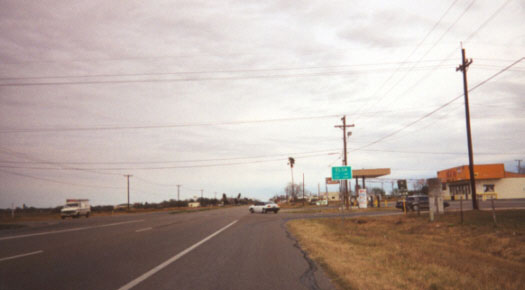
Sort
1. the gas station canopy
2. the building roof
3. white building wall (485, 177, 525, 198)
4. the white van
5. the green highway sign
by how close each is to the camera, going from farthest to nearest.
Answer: white building wall (485, 177, 525, 198), the building roof, the gas station canopy, the white van, the green highway sign

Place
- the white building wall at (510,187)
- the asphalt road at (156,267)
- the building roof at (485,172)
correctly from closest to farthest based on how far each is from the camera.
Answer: the asphalt road at (156,267) → the building roof at (485,172) → the white building wall at (510,187)

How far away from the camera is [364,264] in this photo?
9.17 metres

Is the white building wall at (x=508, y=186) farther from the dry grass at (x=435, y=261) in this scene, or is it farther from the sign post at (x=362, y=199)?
the dry grass at (x=435, y=261)

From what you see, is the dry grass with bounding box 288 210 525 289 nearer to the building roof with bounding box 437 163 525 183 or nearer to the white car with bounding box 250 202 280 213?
the white car with bounding box 250 202 280 213

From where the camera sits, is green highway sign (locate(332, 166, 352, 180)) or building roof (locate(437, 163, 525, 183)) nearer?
green highway sign (locate(332, 166, 352, 180))

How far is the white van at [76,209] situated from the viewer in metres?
47.0

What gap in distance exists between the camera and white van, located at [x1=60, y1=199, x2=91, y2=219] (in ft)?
154

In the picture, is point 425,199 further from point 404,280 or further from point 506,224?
point 404,280

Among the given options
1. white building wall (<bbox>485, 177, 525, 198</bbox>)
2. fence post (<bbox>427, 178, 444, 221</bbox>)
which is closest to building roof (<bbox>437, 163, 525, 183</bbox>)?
white building wall (<bbox>485, 177, 525, 198</bbox>)

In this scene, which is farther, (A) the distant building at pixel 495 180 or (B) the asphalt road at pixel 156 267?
(A) the distant building at pixel 495 180

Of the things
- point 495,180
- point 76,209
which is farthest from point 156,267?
point 495,180

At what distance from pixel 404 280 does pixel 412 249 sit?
204 inches

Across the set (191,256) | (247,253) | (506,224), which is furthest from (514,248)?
(191,256)

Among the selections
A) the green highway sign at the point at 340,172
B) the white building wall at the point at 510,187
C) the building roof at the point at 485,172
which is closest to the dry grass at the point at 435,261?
the green highway sign at the point at 340,172
